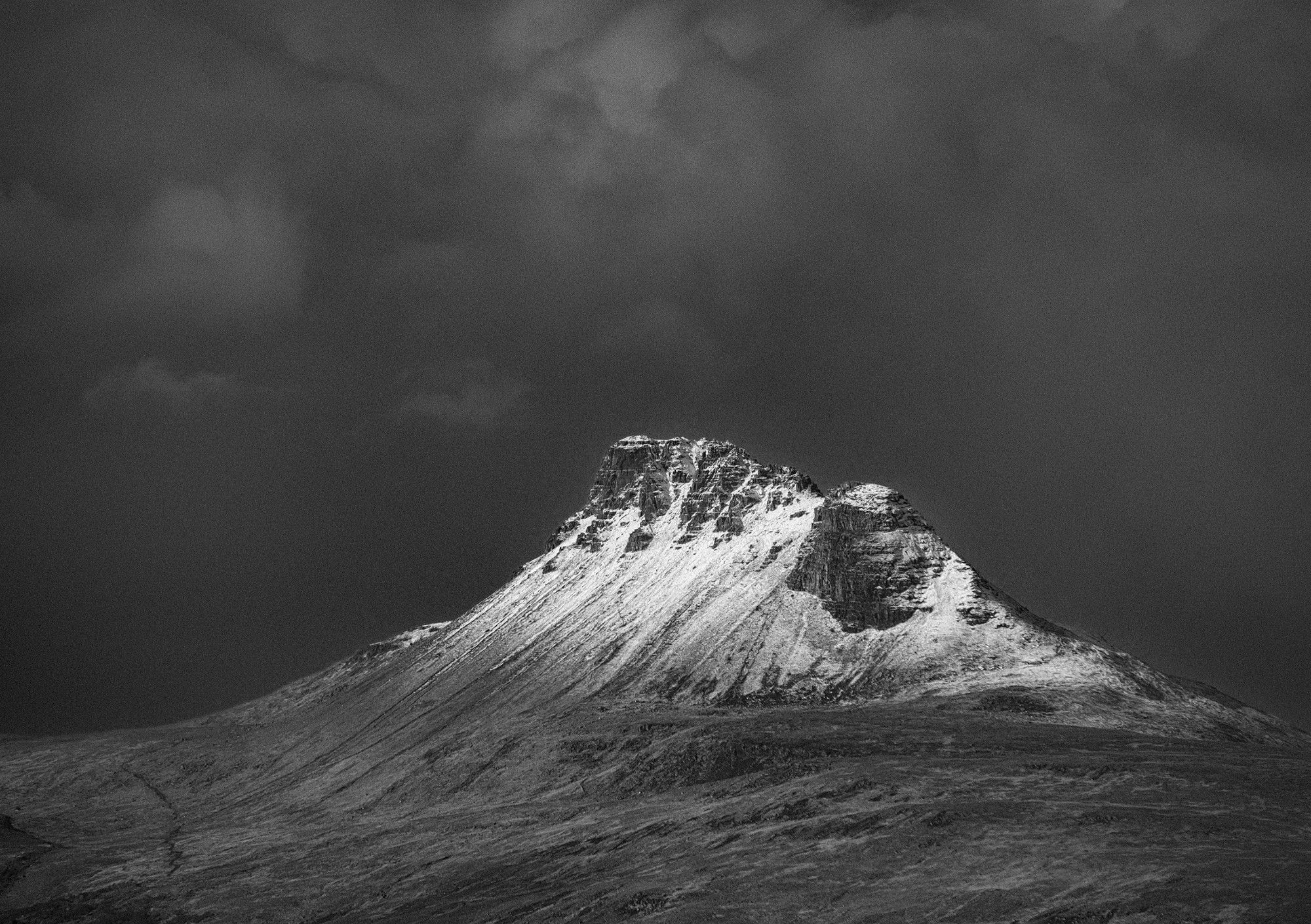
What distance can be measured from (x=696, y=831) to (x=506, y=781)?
67.8 metres

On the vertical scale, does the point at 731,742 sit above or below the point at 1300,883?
above

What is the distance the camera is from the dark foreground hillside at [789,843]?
3898 inches

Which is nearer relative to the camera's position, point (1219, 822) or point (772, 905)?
point (772, 905)

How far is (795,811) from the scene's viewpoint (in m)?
134

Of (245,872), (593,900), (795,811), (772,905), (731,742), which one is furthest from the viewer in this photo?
(731,742)

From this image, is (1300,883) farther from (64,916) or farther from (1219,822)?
(64,916)

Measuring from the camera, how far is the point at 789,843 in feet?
403

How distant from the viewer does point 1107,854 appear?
10394 centimetres

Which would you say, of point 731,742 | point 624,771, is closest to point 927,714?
point 731,742

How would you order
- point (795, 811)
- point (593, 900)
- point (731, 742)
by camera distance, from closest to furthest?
point (593, 900), point (795, 811), point (731, 742)

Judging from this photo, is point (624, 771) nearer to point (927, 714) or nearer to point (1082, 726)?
point (927, 714)

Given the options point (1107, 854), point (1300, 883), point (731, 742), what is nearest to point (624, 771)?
point (731, 742)

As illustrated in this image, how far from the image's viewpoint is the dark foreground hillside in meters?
99.0

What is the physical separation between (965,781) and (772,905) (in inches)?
1625
